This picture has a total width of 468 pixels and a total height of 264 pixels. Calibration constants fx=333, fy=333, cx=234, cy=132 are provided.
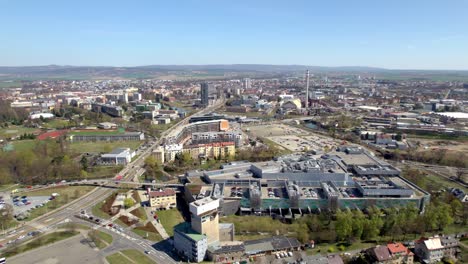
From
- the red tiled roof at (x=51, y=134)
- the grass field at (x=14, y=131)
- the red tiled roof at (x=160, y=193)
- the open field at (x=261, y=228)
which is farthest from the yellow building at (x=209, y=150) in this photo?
the grass field at (x=14, y=131)

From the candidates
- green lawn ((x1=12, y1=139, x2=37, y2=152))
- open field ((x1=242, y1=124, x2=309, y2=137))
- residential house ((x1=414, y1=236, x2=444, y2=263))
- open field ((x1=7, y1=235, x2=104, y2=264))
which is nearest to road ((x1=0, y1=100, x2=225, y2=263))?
open field ((x1=7, y1=235, x2=104, y2=264))

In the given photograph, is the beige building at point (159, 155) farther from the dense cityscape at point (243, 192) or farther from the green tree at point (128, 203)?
the green tree at point (128, 203)

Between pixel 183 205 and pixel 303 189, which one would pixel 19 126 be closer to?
pixel 183 205

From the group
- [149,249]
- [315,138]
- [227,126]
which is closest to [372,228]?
[149,249]

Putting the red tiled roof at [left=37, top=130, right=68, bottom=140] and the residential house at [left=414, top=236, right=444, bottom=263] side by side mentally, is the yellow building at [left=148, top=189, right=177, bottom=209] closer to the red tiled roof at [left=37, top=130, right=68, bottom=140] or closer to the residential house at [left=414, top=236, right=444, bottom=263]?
the residential house at [left=414, top=236, right=444, bottom=263]

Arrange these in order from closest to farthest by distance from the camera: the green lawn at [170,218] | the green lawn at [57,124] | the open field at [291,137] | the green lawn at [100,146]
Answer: the green lawn at [170,218]
the green lawn at [100,146]
the open field at [291,137]
the green lawn at [57,124]
